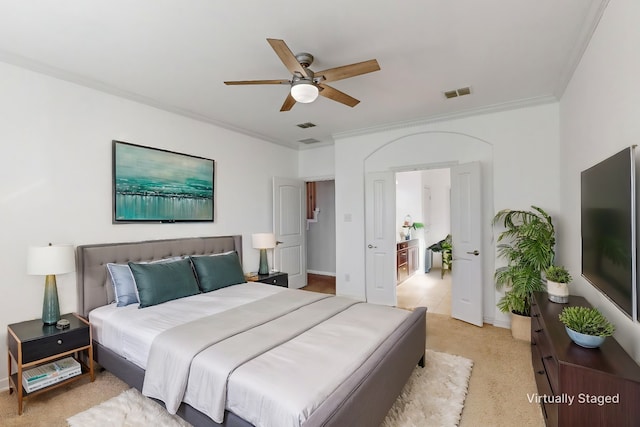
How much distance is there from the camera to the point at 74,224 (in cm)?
288

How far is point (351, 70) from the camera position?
219 centimetres

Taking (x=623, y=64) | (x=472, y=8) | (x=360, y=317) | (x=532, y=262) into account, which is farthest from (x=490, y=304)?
(x=472, y=8)

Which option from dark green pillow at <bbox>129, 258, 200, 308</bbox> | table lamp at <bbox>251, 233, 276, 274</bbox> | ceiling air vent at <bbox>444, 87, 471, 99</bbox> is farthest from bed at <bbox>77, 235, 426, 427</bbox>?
ceiling air vent at <bbox>444, 87, 471, 99</bbox>

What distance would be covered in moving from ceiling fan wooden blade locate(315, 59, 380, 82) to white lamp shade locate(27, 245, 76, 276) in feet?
8.28

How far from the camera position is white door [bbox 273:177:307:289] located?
520cm

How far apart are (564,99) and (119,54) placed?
170 inches

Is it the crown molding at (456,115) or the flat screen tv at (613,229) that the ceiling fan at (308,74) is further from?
the crown molding at (456,115)

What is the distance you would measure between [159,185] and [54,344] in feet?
5.96

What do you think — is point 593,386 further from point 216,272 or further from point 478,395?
point 216,272

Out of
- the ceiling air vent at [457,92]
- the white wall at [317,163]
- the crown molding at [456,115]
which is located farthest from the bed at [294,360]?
the crown molding at [456,115]

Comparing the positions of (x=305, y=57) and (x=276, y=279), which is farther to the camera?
(x=276, y=279)

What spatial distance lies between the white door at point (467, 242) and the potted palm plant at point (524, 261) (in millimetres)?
249

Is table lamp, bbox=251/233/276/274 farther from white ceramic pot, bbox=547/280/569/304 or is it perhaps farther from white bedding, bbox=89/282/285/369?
white ceramic pot, bbox=547/280/569/304

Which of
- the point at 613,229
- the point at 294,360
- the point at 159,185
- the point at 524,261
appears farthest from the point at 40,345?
the point at 524,261
